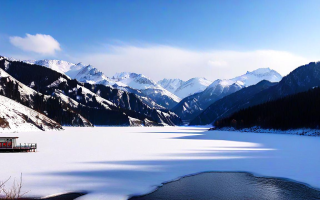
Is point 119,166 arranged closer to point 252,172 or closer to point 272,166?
point 252,172

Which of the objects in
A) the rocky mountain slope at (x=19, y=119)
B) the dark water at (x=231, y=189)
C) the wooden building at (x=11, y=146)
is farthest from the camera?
the rocky mountain slope at (x=19, y=119)

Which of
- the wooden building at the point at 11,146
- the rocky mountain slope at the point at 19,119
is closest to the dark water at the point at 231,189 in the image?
the wooden building at the point at 11,146

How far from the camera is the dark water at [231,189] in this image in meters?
17.9

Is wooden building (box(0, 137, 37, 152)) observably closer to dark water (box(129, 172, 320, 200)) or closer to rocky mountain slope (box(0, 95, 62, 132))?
dark water (box(129, 172, 320, 200))

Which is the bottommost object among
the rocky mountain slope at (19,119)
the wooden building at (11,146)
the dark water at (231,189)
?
the dark water at (231,189)

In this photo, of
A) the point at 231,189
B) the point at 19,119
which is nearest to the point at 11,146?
the point at 231,189

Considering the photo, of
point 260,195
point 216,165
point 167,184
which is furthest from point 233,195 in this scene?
point 216,165

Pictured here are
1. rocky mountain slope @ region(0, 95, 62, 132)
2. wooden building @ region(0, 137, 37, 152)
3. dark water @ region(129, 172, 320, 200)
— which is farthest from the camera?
rocky mountain slope @ region(0, 95, 62, 132)

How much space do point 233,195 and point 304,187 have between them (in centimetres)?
711

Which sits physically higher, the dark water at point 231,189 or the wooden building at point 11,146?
the wooden building at point 11,146

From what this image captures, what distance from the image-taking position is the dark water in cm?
1794

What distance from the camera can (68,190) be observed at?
18922 mm

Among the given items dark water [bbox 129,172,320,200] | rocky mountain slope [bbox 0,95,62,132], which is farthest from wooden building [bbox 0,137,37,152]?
rocky mountain slope [bbox 0,95,62,132]

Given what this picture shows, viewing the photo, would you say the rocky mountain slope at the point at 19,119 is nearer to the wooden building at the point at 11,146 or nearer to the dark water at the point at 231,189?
the wooden building at the point at 11,146
